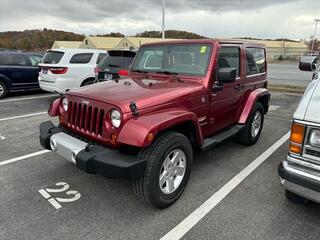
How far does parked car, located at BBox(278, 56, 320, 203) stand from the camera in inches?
94.9

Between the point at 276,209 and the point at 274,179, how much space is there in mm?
788

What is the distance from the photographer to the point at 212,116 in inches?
152

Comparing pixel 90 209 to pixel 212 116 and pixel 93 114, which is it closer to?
pixel 93 114

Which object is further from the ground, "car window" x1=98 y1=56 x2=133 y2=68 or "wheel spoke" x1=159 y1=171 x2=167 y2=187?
"car window" x1=98 y1=56 x2=133 y2=68

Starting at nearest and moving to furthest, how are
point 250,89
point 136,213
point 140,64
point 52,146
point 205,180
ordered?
point 136,213
point 52,146
point 205,180
point 140,64
point 250,89

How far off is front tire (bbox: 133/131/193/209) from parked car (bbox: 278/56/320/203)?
1076mm

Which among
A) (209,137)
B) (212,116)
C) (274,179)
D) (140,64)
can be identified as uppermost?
(140,64)

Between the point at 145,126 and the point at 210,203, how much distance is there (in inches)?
50.9

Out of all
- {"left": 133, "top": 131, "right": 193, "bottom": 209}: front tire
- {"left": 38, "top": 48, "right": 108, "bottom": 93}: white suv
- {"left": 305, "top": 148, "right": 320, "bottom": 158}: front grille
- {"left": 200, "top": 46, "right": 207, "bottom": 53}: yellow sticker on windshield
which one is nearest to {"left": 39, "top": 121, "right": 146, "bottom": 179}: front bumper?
{"left": 133, "top": 131, "right": 193, "bottom": 209}: front tire

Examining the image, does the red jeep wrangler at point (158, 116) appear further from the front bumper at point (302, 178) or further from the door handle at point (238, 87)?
the front bumper at point (302, 178)

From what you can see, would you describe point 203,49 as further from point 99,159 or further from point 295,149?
point 99,159

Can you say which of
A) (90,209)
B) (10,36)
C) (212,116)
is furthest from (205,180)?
(10,36)

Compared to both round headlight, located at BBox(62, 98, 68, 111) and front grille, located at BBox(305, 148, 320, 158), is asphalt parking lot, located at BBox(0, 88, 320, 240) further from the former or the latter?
round headlight, located at BBox(62, 98, 68, 111)

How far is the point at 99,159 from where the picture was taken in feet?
8.52
